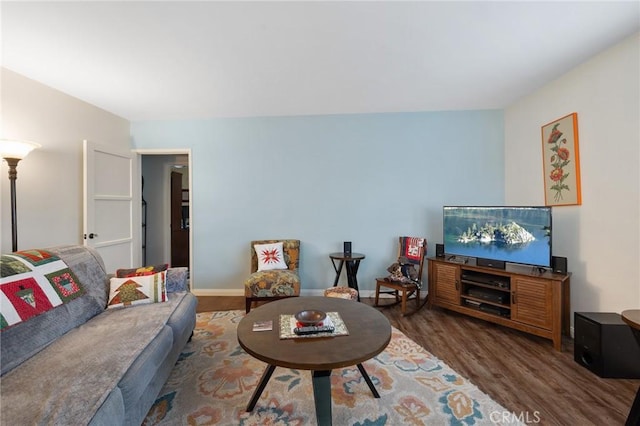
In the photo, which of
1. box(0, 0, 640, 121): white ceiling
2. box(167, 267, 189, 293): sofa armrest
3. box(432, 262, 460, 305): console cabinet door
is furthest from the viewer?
box(432, 262, 460, 305): console cabinet door

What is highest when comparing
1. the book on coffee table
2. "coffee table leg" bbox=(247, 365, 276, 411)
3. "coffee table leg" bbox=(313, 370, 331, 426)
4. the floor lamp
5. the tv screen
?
the floor lamp

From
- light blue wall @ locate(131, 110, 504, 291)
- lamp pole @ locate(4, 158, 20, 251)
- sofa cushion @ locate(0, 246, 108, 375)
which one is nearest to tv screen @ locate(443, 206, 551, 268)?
light blue wall @ locate(131, 110, 504, 291)

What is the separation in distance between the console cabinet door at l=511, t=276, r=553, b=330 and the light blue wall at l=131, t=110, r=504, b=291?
3.80 ft

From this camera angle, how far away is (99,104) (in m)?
3.10

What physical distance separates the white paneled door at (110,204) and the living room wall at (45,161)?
0.43 feet

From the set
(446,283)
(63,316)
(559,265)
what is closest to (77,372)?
(63,316)

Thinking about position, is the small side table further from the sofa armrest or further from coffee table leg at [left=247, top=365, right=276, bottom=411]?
coffee table leg at [left=247, top=365, right=276, bottom=411]

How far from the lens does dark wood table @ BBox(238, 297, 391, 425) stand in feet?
3.86

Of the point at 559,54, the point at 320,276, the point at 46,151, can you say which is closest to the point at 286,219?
the point at 320,276

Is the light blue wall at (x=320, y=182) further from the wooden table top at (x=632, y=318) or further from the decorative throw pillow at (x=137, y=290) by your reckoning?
the wooden table top at (x=632, y=318)

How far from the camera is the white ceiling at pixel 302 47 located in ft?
5.54

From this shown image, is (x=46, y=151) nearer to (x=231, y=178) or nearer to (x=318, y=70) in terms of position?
(x=231, y=178)

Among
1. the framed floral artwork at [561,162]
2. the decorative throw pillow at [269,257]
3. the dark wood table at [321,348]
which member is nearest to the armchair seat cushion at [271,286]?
the decorative throw pillow at [269,257]

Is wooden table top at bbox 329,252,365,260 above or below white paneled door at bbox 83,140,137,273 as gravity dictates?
below
